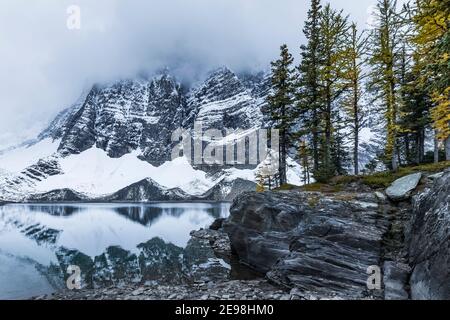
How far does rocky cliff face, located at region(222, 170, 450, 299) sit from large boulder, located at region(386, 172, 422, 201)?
277mm

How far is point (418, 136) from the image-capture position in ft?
134

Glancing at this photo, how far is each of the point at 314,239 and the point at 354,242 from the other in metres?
1.92

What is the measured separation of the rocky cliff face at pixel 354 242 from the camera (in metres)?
10.6

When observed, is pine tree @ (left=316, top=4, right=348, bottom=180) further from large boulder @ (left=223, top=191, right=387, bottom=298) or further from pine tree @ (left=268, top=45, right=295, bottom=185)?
large boulder @ (left=223, top=191, right=387, bottom=298)

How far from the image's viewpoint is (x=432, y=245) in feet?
34.3

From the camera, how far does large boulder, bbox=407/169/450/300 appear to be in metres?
9.45

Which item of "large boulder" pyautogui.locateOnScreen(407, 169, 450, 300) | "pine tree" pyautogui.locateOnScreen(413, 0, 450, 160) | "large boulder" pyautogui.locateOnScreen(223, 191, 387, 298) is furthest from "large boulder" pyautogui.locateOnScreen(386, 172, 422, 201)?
"pine tree" pyautogui.locateOnScreen(413, 0, 450, 160)

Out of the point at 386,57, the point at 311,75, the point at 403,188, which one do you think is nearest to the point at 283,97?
the point at 311,75

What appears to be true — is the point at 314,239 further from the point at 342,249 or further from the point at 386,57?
the point at 386,57

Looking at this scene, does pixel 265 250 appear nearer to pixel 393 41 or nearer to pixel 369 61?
pixel 369 61

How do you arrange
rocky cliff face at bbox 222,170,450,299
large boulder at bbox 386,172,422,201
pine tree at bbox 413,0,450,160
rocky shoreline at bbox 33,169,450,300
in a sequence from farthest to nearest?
1. large boulder at bbox 386,172,422,201
2. pine tree at bbox 413,0,450,160
3. rocky shoreline at bbox 33,169,450,300
4. rocky cliff face at bbox 222,170,450,299

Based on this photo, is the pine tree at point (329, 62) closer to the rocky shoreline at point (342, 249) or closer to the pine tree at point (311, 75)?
the pine tree at point (311, 75)
